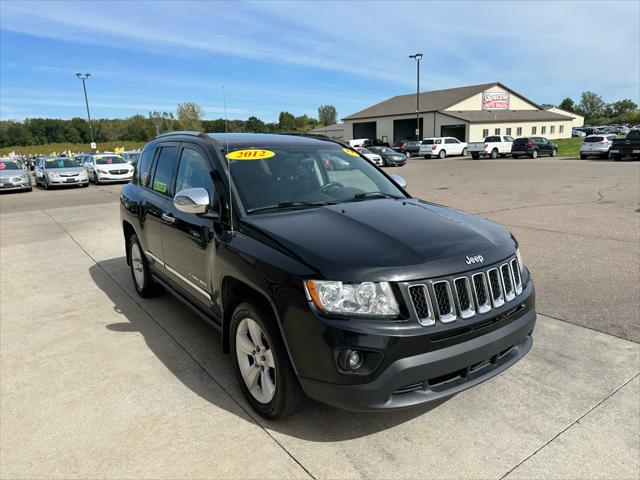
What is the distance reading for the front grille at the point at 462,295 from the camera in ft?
8.05

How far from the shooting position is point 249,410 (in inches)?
123

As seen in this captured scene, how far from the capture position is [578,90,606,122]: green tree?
134 m

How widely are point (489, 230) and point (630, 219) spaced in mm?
8325

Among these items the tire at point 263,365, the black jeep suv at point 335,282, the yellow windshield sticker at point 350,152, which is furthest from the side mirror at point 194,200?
the yellow windshield sticker at point 350,152

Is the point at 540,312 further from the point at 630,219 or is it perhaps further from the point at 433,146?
the point at 433,146

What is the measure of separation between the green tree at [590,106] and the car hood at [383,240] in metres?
154

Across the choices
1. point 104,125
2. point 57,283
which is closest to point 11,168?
point 57,283

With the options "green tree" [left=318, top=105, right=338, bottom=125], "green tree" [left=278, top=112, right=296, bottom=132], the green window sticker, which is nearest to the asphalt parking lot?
the green window sticker

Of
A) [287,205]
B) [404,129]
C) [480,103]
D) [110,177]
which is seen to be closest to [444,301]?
[287,205]

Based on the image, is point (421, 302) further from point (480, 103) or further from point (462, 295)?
point (480, 103)

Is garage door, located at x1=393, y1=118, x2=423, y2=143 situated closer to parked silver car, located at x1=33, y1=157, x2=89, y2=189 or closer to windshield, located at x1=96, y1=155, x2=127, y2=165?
windshield, located at x1=96, y1=155, x2=127, y2=165

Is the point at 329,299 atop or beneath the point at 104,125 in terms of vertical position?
beneath

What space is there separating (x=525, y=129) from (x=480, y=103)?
7.71 metres

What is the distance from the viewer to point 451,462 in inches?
102
